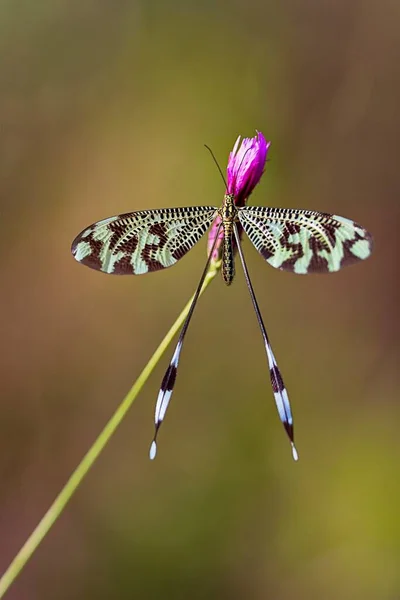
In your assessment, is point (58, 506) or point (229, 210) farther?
point (229, 210)

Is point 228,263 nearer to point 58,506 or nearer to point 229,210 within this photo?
point 229,210

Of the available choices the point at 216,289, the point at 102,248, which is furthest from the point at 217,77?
the point at 102,248

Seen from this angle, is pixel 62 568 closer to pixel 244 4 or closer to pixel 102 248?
pixel 102 248

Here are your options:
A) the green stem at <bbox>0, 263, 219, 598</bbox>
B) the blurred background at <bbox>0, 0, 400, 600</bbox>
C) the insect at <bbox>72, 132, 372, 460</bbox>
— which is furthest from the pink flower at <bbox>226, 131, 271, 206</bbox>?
the blurred background at <bbox>0, 0, 400, 600</bbox>

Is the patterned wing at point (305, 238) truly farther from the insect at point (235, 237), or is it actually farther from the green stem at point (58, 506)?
the green stem at point (58, 506)

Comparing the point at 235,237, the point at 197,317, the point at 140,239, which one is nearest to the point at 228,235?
the point at 235,237

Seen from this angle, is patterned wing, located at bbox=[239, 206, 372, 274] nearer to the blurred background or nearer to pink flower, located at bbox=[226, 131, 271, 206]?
pink flower, located at bbox=[226, 131, 271, 206]

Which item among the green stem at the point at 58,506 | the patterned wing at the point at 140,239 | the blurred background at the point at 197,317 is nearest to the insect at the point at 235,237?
the patterned wing at the point at 140,239
